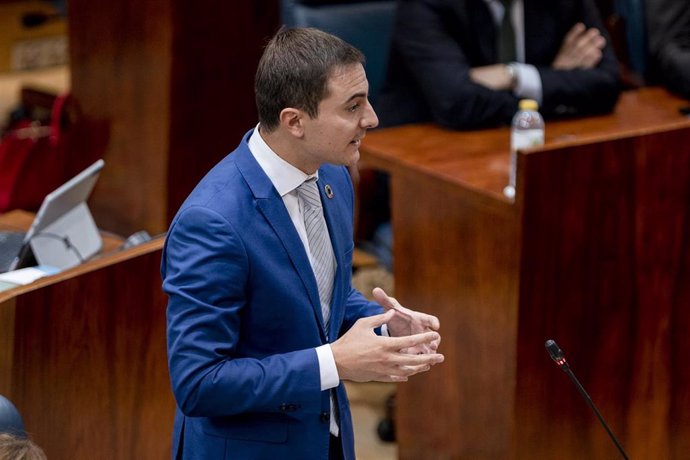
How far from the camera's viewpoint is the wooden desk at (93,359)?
2.20 m

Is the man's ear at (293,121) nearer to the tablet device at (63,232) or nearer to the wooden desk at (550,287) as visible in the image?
the wooden desk at (550,287)

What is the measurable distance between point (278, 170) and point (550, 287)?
1007 millimetres

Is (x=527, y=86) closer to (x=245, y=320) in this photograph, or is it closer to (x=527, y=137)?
(x=527, y=137)

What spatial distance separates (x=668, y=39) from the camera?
3771 millimetres

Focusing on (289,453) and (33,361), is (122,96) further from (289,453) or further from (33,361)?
(289,453)

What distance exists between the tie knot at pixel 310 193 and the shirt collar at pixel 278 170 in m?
0.03

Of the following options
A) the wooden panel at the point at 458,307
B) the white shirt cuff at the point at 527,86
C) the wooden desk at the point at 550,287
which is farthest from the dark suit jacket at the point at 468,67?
the wooden panel at the point at 458,307

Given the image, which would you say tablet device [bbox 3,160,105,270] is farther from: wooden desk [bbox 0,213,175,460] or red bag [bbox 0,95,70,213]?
red bag [bbox 0,95,70,213]

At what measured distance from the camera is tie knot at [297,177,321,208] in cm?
185

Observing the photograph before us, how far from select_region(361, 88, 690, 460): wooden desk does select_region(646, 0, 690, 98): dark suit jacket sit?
0.87m

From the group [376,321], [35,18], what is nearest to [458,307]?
[376,321]

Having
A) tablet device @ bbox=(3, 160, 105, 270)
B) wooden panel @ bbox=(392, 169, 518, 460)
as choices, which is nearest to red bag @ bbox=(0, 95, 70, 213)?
tablet device @ bbox=(3, 160, 105, 270)

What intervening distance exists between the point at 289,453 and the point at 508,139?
59.8 inches

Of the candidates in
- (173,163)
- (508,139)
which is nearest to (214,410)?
(508,139)
